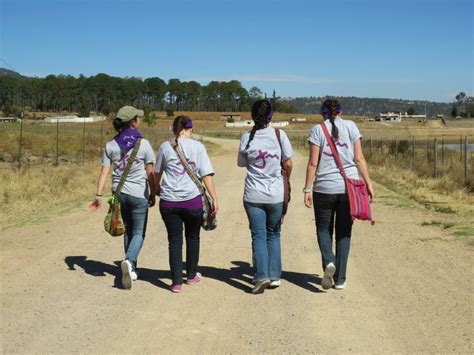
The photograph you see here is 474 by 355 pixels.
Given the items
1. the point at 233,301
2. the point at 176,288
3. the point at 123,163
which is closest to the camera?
the point at 233,301

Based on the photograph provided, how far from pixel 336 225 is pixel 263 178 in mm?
914

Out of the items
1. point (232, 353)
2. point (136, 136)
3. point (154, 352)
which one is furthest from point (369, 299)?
point (136, 136)

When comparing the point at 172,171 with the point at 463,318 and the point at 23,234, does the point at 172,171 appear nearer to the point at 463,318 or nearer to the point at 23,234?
the point at 463,318

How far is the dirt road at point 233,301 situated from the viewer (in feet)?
15.8

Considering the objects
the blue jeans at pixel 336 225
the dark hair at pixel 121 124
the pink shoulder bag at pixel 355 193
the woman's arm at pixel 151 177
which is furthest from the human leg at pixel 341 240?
the dark hair at pixel 121 124

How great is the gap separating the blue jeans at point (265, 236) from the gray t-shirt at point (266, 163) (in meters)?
0.09

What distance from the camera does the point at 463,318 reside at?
540 centimetres

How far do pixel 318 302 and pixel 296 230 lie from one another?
4.33 meters

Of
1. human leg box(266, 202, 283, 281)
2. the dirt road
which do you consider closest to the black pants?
the dirt road

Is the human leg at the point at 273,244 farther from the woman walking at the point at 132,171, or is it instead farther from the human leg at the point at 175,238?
the woman walking at the point at 132,171

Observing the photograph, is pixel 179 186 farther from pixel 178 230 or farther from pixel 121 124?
pixel 121 124

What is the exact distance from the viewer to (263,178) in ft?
20.2

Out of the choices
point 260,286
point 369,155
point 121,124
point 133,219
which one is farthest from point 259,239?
point 369,155

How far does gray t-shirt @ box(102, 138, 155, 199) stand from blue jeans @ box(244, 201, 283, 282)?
112 cm
